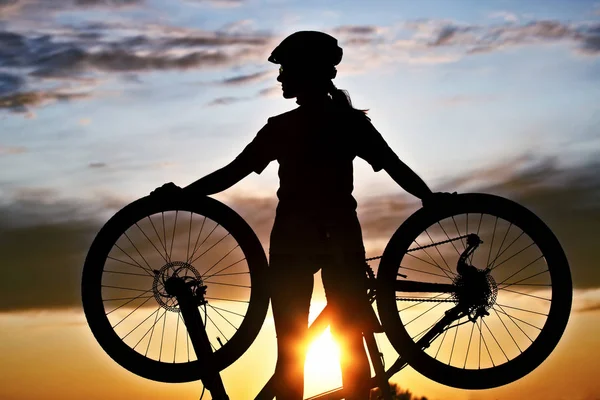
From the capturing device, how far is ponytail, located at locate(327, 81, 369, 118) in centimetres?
673

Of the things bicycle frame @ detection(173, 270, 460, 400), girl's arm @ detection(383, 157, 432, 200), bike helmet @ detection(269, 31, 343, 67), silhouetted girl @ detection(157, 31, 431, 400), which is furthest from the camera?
bicycle frame @ detection(173, 270, 460, 400)

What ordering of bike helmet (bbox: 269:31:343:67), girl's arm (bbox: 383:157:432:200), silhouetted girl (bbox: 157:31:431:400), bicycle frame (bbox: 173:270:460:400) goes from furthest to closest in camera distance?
bicycle frame (bbox: 173:270:460:400), girl's arm (bbox: 383:157:432:200), bike helmet (bbox: 269:31:343:67), silhouetted girl (bbox: 157:31:431:400)

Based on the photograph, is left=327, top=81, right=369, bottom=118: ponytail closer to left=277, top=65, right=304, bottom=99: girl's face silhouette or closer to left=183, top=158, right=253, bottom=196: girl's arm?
left=277, top=65, right=304, bottom=99: girl's face silhouette

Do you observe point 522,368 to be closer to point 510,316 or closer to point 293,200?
point 510,316

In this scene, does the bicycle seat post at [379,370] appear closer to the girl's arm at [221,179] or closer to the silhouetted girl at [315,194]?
the silhouetted girl at [315,194]

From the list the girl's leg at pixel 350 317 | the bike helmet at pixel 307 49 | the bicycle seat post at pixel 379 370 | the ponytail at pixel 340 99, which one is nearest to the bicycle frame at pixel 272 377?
the bicycle seat post at pixel 379 370

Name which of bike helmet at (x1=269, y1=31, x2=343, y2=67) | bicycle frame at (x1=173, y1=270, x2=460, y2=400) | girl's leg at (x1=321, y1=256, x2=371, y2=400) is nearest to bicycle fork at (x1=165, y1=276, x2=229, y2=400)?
bicycle frame at (x1=173, y1=270, x2=460, y2=400)

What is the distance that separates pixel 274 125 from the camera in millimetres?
6719

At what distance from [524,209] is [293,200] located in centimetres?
187

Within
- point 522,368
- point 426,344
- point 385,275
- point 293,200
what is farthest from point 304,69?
point 522,368

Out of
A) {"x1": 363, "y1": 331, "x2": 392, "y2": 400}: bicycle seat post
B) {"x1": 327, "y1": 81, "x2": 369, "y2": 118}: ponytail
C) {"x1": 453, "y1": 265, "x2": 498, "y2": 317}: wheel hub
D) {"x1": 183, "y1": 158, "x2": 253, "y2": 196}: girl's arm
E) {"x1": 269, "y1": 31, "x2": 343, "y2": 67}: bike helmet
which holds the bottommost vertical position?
{"x1": 363, "y1": 331, "x2": 392, "y2": 400}: bicycle seat post

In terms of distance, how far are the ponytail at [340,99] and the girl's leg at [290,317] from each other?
1.29 meters

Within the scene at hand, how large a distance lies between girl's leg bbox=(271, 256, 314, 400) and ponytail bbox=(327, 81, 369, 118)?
50.7 inches

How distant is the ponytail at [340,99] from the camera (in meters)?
6.73
